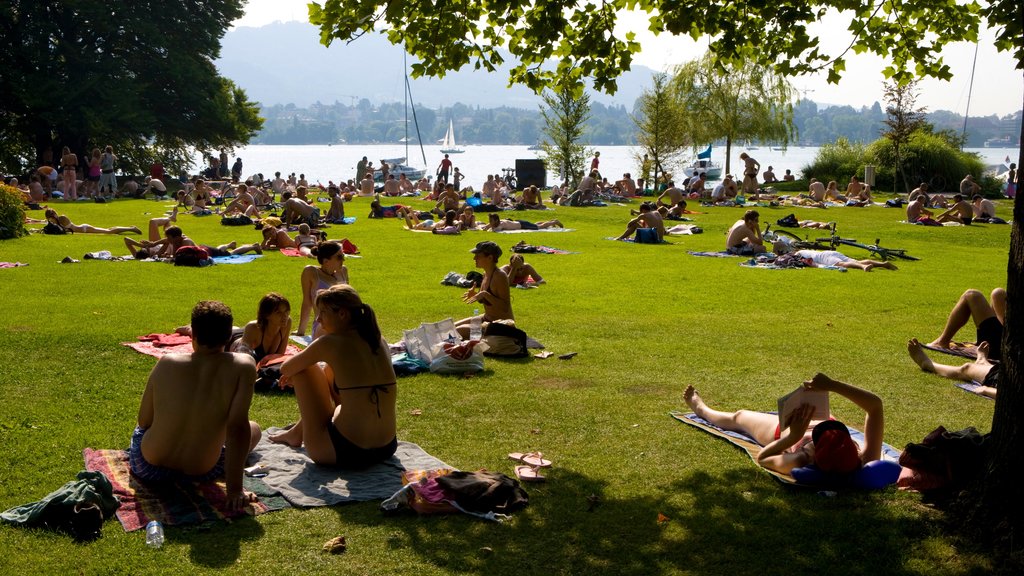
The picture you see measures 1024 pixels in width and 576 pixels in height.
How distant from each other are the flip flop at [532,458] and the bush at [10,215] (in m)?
17.4

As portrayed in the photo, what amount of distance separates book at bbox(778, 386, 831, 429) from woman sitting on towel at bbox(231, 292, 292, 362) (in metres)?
4.55

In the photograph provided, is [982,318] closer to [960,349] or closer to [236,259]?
[960,349]

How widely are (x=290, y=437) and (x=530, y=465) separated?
69.6 inches

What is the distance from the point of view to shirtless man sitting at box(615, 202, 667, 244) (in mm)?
23172

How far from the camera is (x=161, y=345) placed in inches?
392

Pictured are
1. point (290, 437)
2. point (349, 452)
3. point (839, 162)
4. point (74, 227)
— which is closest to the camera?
point (349, 452)

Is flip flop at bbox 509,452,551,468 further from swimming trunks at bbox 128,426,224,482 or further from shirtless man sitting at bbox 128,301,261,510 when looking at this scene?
swimming trunks at bbox 128,426,224,482

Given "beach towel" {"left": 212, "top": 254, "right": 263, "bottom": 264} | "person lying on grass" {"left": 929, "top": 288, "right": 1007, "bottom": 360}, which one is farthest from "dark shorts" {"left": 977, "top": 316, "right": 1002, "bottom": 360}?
"beach towel" {"left": 212, "top": 254, "right": 263, "bottom": 264}

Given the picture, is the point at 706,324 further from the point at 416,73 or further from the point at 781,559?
the point at 781,559

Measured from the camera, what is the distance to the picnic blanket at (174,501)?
5262 mm

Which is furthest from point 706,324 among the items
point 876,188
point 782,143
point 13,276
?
point 782,143

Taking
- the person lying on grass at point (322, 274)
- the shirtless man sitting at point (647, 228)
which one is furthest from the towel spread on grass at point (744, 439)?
the shirtless man sitting at point (647, 228)

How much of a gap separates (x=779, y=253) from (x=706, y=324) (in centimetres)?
763

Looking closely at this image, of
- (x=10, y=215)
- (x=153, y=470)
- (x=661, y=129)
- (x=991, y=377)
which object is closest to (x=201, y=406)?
(x=153, y=470)
